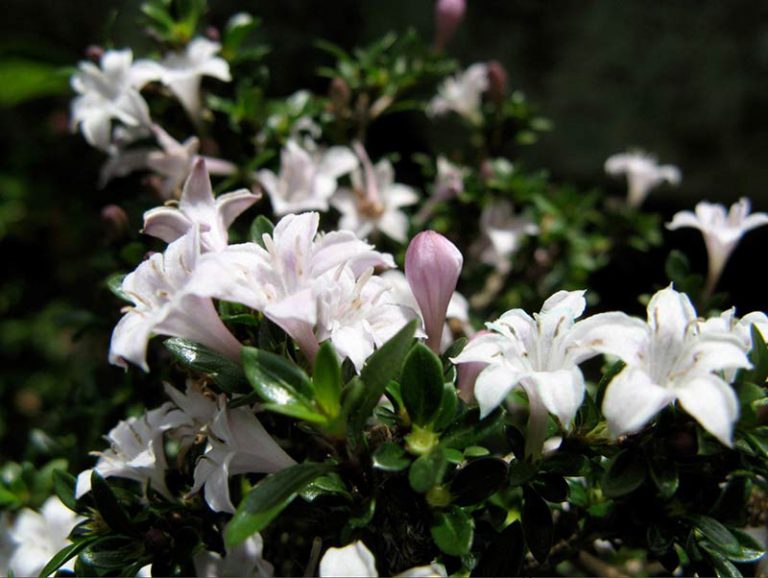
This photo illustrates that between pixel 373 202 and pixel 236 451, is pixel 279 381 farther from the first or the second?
pixel 373 202

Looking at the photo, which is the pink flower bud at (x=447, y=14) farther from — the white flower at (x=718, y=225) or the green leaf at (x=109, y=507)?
the green leaf at (x=109, y=507)

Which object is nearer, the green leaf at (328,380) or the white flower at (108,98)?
the green leaf at (328,380)

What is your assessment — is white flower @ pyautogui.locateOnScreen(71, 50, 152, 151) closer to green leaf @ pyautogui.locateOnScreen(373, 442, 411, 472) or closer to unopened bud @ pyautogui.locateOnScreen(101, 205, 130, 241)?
unopened bud @ pyautogui.locateOnScreen(101, 205, 130, 241)

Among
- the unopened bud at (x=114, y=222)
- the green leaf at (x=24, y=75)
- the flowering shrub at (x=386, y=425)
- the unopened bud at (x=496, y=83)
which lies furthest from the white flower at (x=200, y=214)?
the green leaf at (x=24, y=75)

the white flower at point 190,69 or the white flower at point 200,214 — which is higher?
the white flower at point 190,69

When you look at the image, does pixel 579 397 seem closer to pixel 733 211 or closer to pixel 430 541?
pixel 430 541

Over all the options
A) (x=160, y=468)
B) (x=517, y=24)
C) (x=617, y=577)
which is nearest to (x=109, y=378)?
(x=160, y=468)

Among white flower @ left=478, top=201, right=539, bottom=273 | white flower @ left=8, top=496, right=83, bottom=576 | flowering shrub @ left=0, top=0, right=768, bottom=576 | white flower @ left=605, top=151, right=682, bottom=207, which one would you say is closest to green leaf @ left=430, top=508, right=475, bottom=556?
flowering shrub @ left=0, top=0, right=768, bottom=576

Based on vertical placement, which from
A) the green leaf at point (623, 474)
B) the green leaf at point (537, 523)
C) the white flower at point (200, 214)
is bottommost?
the green leaf at point (537, 523)
